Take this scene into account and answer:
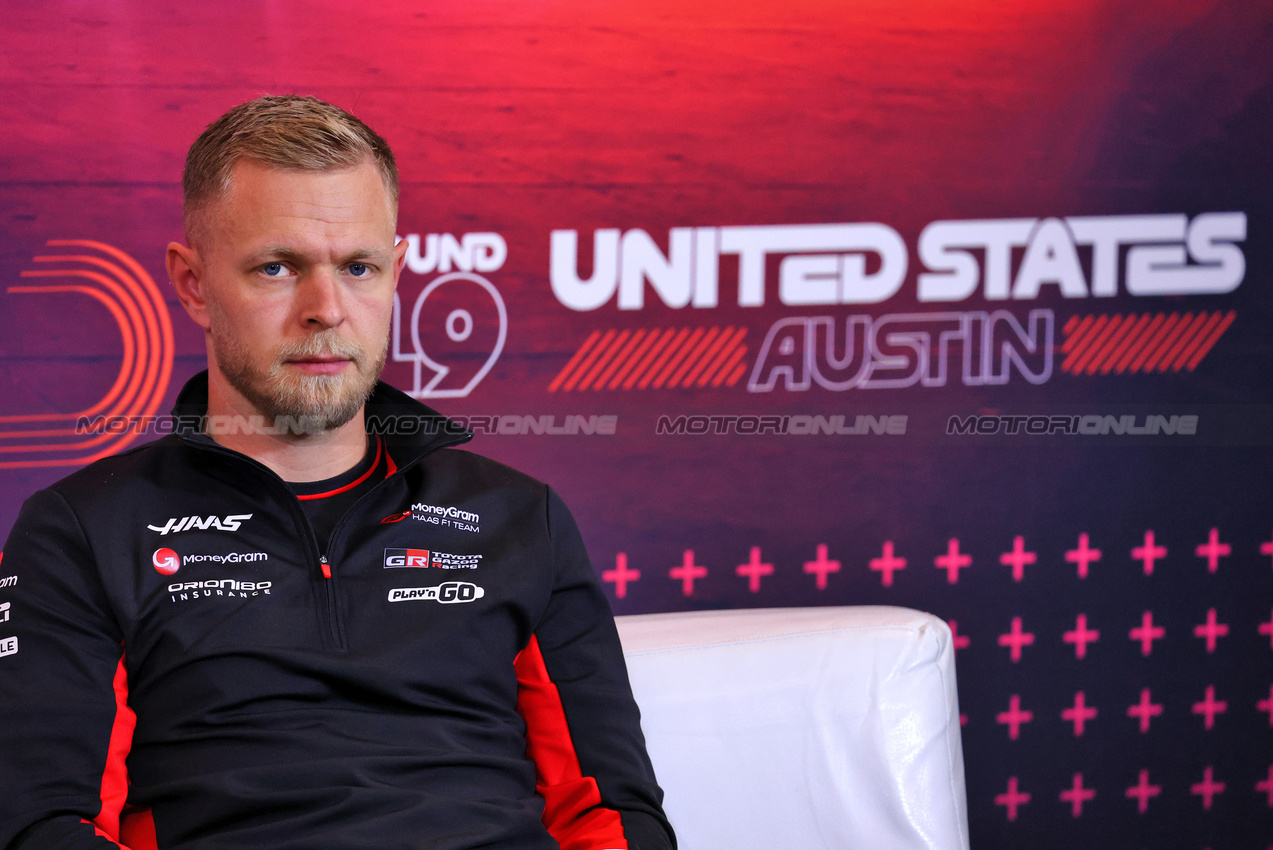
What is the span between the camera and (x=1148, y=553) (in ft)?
8.01

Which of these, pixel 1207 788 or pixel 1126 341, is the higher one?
pixel 1126 341

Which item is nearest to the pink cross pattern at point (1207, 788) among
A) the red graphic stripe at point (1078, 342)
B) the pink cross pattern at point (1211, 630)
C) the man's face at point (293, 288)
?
the pink cross pattern at point (1211, 630)

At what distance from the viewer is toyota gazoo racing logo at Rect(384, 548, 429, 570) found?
5.06 feet

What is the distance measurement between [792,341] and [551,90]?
0.64 meters

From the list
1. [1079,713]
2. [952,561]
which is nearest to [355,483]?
[952,561]

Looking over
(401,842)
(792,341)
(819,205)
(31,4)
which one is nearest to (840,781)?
(401,842)

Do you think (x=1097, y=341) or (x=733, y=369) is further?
(x=1097, y=341)

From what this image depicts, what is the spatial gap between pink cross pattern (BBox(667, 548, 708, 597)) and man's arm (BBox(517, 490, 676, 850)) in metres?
0.61

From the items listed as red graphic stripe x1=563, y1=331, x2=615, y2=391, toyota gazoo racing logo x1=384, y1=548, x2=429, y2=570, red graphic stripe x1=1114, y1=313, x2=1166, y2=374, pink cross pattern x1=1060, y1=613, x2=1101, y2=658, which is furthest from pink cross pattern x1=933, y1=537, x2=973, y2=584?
toyota gazoo racing logo x1=384, y1=548, x2=429, y2=570

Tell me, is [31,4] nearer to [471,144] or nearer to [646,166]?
[471,144]

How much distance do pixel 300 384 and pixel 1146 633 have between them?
1824mm

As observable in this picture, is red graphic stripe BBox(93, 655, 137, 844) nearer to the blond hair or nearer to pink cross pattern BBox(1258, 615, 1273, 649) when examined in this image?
the blond hair

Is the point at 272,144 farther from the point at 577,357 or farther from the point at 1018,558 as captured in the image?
the point at 1018,558

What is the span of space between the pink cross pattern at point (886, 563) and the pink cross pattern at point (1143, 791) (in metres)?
0.71
